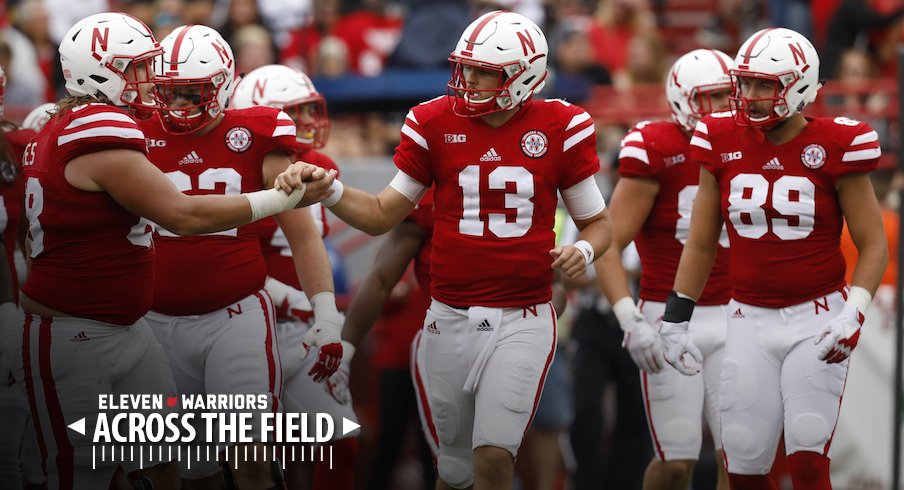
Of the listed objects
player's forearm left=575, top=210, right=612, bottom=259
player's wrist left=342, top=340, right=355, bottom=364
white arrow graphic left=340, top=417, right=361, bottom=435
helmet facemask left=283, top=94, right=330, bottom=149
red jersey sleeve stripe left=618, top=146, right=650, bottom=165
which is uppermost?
helmet facemask left=283, top=94, right=330, bottom=149

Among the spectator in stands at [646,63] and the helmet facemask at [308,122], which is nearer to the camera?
the helmet facemask at [308,122]

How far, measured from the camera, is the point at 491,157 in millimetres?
4973

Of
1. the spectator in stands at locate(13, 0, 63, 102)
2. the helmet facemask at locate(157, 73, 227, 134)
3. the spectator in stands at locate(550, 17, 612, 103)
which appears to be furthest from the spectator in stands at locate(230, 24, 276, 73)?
the helmet facemask at locate(157, 73, 227, 134)

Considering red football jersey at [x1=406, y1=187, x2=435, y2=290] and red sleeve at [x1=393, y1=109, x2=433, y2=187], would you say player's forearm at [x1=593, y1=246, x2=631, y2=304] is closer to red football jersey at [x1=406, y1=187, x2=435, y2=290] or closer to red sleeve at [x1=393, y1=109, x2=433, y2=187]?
red football jersey at [x1=406, y1=187, x2=435, y2=290]

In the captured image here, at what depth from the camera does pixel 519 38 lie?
198 inches

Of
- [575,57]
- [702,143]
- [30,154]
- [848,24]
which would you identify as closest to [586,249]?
[702,143]

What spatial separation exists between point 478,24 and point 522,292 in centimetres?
105

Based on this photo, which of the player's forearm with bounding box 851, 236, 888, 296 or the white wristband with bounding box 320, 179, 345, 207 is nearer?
the white wristband with bounding box 320, 179, 345, 207

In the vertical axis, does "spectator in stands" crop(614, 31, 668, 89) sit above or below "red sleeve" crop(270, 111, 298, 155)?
below

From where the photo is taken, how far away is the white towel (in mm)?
4953

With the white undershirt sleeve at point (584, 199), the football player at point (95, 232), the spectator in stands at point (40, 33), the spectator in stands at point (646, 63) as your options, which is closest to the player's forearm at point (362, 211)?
the football player at point (95, 232)

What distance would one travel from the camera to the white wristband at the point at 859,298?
499cm

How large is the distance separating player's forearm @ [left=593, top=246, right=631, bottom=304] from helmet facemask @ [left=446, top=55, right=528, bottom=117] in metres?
1.03

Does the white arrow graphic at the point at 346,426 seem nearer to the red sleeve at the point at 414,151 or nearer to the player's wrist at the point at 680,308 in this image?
the red sleeve at the point at 414,151
